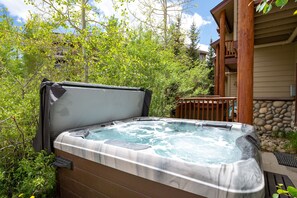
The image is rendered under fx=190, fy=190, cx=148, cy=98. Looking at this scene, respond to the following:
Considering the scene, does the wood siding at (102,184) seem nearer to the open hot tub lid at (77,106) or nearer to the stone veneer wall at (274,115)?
the open hot tub lid at (77,106)

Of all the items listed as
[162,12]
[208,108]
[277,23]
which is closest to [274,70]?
[277,23]

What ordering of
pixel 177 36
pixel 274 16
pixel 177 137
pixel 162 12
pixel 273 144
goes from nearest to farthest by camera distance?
pixel 177 137, pixel 274 16, pixel 273 144, pixel 162 12, pixel 177 36

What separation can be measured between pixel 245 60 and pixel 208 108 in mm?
1933

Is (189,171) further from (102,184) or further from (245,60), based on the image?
(245,60)

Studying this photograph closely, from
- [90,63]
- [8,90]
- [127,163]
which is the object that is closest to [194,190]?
[127,163]

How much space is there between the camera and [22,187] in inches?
93.8

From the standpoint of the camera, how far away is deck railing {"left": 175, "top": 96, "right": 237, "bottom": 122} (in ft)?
16.3

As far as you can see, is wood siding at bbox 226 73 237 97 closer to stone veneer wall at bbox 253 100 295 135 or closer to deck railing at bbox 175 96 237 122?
stone veneer wall at bbox 253 100 295 135

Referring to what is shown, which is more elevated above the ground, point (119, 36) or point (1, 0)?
point (1, 0)

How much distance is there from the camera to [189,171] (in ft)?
4.72

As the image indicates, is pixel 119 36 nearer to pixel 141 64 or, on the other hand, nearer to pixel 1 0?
pixel 141 64

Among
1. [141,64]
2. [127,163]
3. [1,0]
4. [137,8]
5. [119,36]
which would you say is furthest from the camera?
[137,8]

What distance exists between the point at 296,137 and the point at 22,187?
6.17 metres

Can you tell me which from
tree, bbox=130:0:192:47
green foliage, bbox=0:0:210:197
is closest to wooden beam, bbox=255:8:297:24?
green foliage, bbox=0:0:210:197
